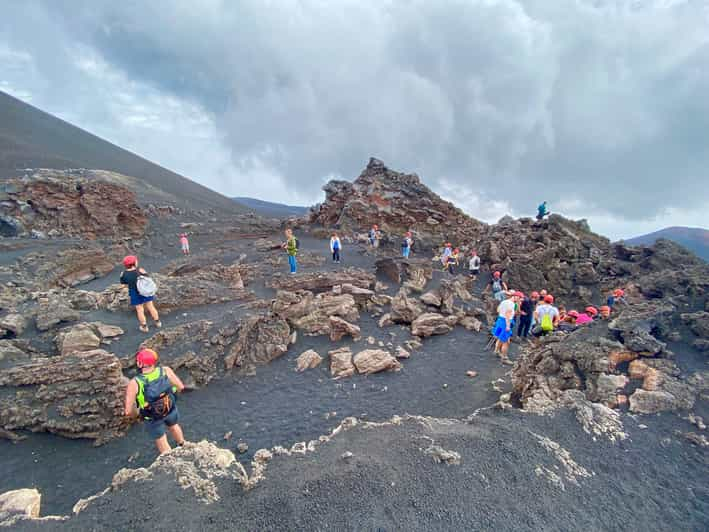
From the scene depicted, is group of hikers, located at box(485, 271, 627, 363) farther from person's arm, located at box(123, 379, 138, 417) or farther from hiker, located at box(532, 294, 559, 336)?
person's arm, located at box(123, 379, 138, 417)

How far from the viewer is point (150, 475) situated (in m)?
3.71

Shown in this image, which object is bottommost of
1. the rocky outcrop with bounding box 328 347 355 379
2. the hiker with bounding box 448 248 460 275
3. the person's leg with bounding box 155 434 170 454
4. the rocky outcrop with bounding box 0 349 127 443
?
the rocky outcrop with bounding box 0 349 127 443

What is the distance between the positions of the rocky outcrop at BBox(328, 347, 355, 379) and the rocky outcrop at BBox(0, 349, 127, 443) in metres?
4.58

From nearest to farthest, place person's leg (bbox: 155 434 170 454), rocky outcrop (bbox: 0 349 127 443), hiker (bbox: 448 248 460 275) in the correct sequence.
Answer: person's leg (bbox: 155 434 170 454)
rocky outcrop (bbox: 0 349 127 443)
hiker (bbox: 448 248 460 275)

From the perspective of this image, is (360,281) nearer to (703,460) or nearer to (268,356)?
(268,356)

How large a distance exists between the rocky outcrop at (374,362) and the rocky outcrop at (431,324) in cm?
213

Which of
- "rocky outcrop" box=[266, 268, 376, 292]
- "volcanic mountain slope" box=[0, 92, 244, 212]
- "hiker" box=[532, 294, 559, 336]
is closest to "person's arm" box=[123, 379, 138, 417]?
"rocky outcrop" box=[266, 268, 376, 292]

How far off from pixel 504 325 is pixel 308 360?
18.6 ft

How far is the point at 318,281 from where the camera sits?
1306cm

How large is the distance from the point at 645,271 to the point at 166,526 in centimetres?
2283

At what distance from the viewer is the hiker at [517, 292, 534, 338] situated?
1019cm

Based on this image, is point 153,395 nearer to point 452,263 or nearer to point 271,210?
point 452,263

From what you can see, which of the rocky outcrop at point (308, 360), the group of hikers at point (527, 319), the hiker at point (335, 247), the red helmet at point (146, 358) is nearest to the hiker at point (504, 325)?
the group of hikers at point (527, 319)

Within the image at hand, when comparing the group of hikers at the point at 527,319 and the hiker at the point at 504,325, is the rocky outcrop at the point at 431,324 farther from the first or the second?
the hiker at the point at 504,325
